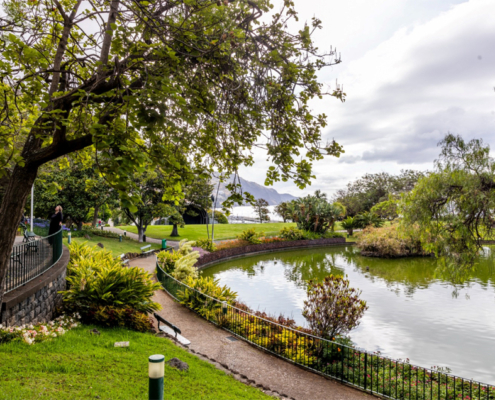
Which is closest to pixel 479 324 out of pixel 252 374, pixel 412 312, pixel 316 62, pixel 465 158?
pixel 412 312

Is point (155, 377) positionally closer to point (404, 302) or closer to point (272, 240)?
point (404, 302)

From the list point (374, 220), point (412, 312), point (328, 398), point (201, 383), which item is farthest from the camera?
point (374, 220)

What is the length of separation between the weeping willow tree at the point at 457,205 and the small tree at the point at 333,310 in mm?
5335

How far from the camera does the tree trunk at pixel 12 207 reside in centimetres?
447

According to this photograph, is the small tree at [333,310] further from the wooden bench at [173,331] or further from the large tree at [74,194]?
the large tree at [74,194]

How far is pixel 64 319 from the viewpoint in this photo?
8414mm

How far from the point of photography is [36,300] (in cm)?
782

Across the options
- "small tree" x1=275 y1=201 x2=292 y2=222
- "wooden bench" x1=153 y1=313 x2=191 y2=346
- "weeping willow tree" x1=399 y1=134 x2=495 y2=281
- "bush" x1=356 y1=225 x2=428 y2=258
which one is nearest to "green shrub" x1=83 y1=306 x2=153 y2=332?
"wooden bench" x1=153 y1=313 x2=191 y2=346

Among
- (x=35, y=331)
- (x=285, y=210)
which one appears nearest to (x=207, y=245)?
(x=35, y=331)

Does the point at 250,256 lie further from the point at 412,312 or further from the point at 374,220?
the point at 374,220

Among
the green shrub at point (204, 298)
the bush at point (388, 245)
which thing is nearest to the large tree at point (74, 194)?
the green shrub at point (204, 298)

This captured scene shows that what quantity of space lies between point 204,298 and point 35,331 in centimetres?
596

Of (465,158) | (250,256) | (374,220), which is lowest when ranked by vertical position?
(250,256)

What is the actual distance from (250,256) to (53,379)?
2572cm
